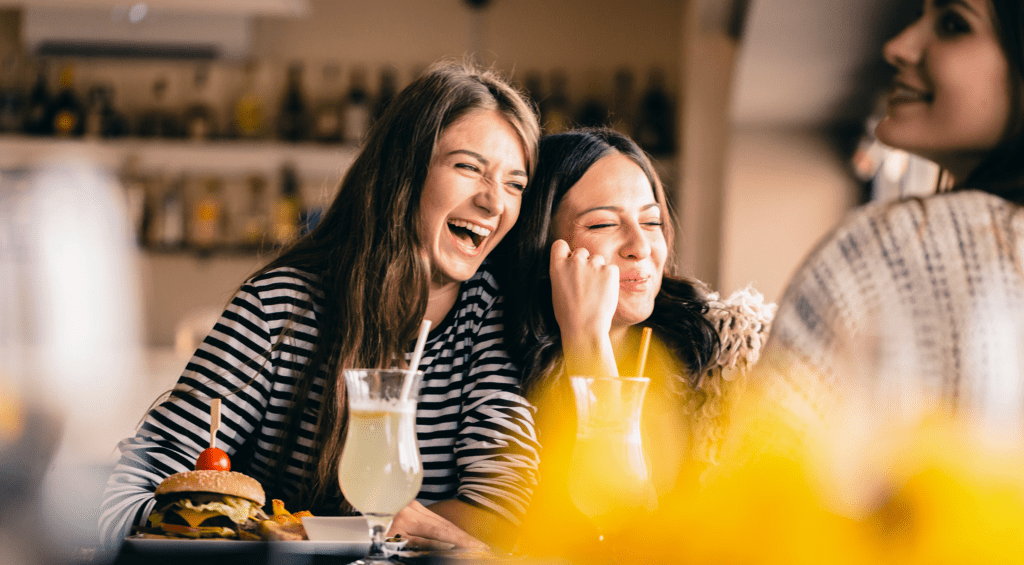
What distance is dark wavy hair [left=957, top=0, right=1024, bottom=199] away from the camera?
25.6 inches

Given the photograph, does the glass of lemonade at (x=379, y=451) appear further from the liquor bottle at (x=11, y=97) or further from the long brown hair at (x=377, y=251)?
the liquor bottle at (x=11, y=97)

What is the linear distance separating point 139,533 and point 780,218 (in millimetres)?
2969

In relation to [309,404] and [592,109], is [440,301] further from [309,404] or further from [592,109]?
[592,109]

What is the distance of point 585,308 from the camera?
1.25m

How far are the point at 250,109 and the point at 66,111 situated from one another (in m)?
0.88

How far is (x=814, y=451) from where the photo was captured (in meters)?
0.60

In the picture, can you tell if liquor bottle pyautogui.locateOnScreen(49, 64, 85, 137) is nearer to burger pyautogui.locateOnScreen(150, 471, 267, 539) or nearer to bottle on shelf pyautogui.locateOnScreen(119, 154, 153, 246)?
bottle on shelf pyautogui.locateOnScreen(119, 154, 153, 246)

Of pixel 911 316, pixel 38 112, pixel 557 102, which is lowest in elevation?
pixel 911 316

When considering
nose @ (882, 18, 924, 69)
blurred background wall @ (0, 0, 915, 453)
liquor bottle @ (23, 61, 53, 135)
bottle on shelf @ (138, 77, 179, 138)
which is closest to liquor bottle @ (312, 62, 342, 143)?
blurred background wall @ (0, 0, 915, 453)

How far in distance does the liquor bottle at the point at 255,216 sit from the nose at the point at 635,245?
293 centimetres

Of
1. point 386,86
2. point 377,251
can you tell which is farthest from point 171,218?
point 377,251

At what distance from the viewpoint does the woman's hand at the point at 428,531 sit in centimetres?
100

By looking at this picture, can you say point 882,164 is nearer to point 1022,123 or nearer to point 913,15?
point 913,15

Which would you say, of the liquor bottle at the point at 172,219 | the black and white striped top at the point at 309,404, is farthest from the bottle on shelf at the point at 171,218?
the black and white striped top at the point at 309,404
